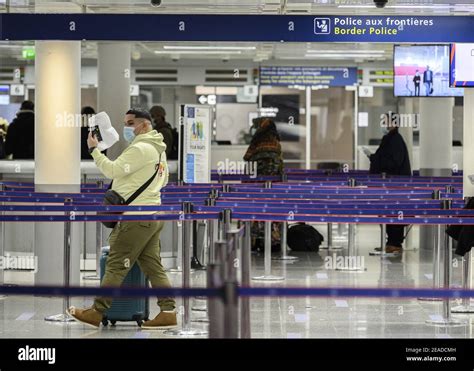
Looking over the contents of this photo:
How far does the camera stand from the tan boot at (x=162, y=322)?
33.1 ft

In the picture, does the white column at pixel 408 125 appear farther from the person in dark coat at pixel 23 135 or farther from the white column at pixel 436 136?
the person in dark coat at pixel 23 135

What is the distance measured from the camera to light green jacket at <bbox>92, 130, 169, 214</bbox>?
32.4 ft

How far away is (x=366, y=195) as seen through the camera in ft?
44.4

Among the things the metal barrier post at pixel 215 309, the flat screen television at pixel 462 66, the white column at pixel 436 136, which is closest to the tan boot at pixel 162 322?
the flat screen television at pixel 462 66

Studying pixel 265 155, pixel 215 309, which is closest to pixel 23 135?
pixel 265 155

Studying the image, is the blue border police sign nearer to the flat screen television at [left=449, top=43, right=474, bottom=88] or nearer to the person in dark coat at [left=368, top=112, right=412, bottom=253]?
the flat screen television at [left=449, top=43, right=474, bottom=88]

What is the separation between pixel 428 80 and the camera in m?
17.4

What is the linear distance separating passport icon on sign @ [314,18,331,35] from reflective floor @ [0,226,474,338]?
2.77 meters

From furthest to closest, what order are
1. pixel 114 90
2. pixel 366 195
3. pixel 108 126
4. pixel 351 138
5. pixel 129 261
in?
pixel 351 138 < pixel 114 90 < pixel 366 195 < pixel 108 126 < pixel 129 261

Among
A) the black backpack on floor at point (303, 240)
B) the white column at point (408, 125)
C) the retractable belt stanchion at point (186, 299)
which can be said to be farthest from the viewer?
the white column at point (408, 125)

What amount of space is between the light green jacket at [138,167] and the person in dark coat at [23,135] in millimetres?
7758
